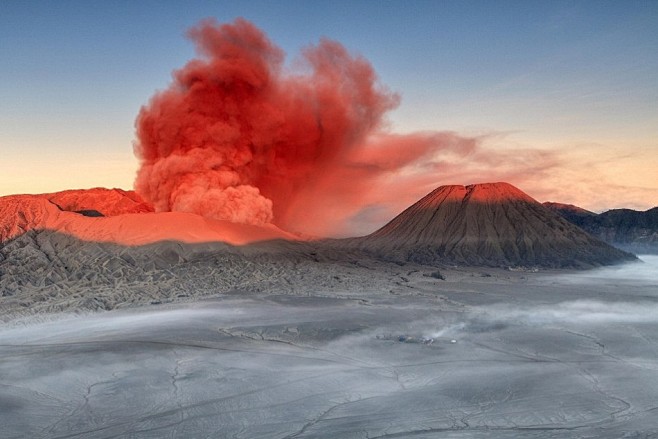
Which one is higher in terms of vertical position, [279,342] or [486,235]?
[486,235]

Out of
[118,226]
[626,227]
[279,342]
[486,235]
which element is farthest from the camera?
[626,227]

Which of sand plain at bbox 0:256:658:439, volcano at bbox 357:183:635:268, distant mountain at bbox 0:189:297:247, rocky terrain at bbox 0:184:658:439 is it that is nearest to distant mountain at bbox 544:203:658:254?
volcano at bbox 357:183:635:268

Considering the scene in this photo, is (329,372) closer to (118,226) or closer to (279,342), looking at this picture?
(279,342)

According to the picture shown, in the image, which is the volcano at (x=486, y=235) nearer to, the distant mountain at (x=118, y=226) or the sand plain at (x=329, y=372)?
the distant mountain at (x=118, y=226)

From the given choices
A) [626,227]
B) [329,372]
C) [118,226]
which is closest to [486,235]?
[118,226]

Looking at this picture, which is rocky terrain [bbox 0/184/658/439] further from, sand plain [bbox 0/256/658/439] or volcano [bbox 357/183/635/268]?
volcano [bbox 357/183/635/268]

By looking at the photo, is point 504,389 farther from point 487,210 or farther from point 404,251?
point 487,210

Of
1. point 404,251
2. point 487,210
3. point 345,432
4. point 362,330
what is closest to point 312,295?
point 362,330
